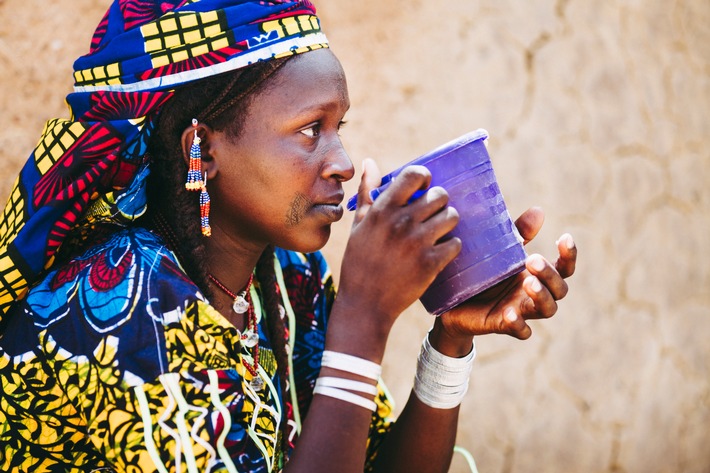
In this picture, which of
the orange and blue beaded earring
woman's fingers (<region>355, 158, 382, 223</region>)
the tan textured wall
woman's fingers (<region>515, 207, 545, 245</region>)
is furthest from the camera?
the tan textured wall

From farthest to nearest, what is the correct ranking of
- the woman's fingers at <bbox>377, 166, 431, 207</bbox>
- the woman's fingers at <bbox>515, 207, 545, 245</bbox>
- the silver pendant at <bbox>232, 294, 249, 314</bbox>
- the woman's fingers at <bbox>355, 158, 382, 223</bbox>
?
1. the silver pendant at <bbox>232, 294, 249, 314</bbox>
2. the woman's fingers at <bbox>515, 207, 545, 245</bbox>
3. the woman's fingers at <bbox>355, 158, 382, 223</bbox>
4. the woman's fingers at <bbox>377, 166, 431, 207</bbox>

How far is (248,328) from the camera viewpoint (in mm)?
1977

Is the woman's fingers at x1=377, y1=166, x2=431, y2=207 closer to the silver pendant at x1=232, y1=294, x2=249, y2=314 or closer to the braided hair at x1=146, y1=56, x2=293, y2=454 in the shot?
the braided hair at x1=146, y1=56, x2=293, y2=454

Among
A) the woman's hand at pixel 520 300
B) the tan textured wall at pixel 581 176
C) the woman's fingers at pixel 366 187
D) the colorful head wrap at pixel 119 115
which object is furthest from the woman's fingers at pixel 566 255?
the tan textured wall at pixel 581 176

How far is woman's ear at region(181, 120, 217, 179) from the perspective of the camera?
5.60 feet

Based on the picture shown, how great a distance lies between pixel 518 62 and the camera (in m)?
3.29

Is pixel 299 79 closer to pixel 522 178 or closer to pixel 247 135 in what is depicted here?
pixel 247 135

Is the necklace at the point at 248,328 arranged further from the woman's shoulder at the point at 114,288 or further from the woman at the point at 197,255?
the woman's shoulder at the point at 114,288

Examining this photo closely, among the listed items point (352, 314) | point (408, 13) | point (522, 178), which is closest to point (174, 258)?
point (352, 314)

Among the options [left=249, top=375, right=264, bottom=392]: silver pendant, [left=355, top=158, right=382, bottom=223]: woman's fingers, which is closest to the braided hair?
[left=249, top=375, right=264, bottom=392]: silver pendant

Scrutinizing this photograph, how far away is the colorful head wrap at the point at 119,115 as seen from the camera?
5.24 feet

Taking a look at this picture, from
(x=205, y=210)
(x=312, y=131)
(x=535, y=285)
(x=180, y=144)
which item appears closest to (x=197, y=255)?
(x=205, y=210)

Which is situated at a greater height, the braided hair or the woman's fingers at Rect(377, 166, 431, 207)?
the braided hair

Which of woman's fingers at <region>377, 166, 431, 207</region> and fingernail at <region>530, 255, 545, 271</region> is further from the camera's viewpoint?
fingernail at <region>530, 255, 545, 271</region>
